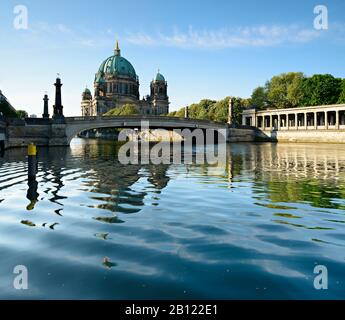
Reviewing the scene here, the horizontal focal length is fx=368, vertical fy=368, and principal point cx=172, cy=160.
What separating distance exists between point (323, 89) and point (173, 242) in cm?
8990

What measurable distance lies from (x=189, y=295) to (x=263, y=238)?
2915 millimetres

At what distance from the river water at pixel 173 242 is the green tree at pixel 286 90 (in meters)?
88.0

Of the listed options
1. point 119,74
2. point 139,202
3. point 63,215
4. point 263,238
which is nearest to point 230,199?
point 139,202

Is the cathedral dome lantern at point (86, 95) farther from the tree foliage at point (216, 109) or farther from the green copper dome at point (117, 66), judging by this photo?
the tree foliage at point (216, 109)

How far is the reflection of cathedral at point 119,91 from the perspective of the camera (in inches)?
6128

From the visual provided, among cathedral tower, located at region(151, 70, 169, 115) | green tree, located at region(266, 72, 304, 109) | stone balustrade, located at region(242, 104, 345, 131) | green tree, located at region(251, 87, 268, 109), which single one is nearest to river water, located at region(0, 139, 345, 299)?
stone balustrade, located at region(242, 104, 345, 131)

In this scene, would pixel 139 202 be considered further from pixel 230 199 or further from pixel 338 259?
pixel 338 259

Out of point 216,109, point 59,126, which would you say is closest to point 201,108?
point 216,109

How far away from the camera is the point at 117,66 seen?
15950cm

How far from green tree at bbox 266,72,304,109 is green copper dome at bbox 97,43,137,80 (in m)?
76.8

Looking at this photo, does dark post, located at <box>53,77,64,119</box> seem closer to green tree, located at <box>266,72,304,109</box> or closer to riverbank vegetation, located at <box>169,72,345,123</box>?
riverbank vegetation, located at <box>169,72,345,123</box>

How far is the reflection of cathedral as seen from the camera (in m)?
156

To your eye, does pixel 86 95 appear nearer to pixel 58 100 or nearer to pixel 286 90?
pixel 286 90

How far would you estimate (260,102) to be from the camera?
4235 inches
